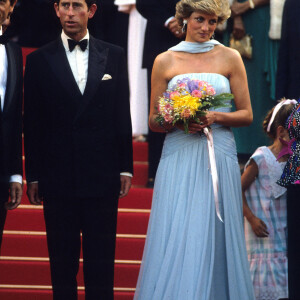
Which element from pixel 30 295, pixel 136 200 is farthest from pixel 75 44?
pixel 136 200

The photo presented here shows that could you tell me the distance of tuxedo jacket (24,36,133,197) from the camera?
17.2 ft

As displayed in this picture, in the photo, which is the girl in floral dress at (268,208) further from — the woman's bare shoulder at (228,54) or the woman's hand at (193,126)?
the woman's hand at (193,126)

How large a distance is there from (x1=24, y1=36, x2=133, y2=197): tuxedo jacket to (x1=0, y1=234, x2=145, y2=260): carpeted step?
5.62ft

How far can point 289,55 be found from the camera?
7406mm

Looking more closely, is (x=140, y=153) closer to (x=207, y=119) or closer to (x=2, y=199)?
(x=207, y=119)

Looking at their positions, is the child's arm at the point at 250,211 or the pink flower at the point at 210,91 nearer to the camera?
the pink flower at the point at 210,91

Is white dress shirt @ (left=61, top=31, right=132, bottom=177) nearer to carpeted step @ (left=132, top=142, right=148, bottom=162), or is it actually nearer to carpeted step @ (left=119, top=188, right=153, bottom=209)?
carpeted step @ (left=119, top=188, right=153, bottom=209)

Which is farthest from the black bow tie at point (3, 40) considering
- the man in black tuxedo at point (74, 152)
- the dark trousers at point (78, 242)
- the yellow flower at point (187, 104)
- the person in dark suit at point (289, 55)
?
the person in dark suit at point (289, 55)

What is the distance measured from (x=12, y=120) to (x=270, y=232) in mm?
2350

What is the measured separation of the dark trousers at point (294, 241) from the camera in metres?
5.44

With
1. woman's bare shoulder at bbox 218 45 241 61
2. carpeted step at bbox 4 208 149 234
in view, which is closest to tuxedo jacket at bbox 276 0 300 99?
carpeted step at bbox 4 208 149 234

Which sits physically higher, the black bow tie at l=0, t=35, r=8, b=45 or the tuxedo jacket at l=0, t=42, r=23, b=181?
the black bow tie at l=0, t=35, r=8, b=45

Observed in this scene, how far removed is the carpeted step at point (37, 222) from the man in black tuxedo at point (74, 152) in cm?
185

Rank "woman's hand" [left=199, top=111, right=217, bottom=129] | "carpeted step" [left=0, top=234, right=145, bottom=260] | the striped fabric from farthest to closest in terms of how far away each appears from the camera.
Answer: "carpeted step" [left=0, top=234, right=145, bottom=260] → the striped fabric → "woman's hand" [left=199, top=111, right=217, bottom=129]
